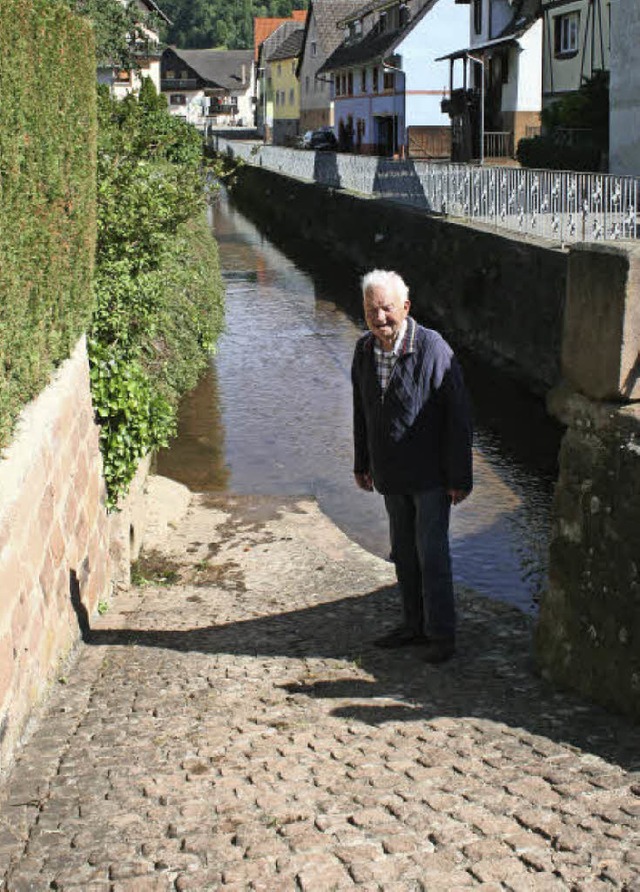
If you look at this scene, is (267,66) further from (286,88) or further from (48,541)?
(48,541)

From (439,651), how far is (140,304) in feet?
13.5

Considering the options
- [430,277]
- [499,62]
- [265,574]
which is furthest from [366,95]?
[265,574]

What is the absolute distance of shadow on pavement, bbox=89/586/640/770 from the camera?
4.74 meters

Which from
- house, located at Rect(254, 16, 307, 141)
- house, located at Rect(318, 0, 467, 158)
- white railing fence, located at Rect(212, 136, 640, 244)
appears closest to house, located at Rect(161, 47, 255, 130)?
house, located at Rect(254, 16, 307, 141)

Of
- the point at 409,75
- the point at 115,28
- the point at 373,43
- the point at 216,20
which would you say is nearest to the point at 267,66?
the point at 373,43

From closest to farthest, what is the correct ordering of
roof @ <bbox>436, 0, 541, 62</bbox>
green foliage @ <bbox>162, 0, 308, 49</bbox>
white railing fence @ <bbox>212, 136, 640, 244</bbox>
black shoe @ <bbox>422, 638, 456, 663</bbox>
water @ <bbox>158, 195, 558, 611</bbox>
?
black shoe @ <bbox>422, 638, 456, 663</bbox>, water @ <bbox>158, 195, 558, 611</bbox>, white railing fence @ <bbox>212, 136, 640, 244</bbox>, roof @ <bbox>436, 0, 541, 62</bbox>, green foliage @ <bbox>162, 0, 308, 49</bbox>

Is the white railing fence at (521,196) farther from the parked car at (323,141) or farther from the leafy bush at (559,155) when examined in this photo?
the parked car at (323,141)

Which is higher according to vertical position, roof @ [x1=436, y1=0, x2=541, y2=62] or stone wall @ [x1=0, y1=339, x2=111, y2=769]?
roof @ [x1=436, y1=0, x2=541, y2=62]

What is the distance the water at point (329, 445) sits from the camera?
10305 mm

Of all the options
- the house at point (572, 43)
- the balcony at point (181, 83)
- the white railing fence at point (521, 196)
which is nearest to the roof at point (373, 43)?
the house at point (572, 43)

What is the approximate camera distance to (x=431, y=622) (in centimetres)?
573

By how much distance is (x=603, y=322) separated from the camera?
484 centimetres

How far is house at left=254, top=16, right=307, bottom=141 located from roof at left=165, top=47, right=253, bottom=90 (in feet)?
80.2

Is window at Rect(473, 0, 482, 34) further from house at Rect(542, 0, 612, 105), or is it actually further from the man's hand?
the man's hand
